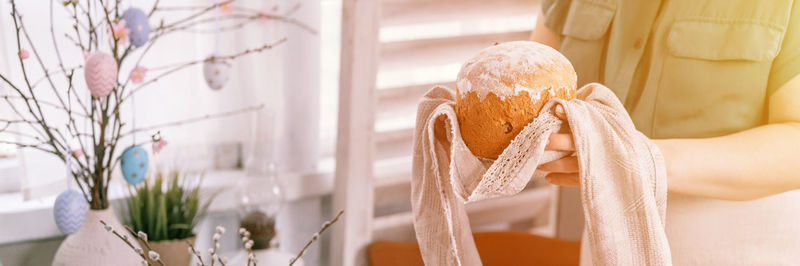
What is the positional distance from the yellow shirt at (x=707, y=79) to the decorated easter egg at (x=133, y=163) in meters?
0.78

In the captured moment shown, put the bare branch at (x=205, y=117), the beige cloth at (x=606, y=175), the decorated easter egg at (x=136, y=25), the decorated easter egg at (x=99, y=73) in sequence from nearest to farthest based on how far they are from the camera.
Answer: the beige cloth at (x=606, y=175)
the decorated easter egg at (x=99, y=73)
the decorated easter egg at (x=136, y=25)
the bare branch at (x=205, y=117)

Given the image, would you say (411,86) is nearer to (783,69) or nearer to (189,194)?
(189,194)

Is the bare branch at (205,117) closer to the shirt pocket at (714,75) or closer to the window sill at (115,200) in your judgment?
the window sill at (115,200)

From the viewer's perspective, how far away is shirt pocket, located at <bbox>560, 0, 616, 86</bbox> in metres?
1.14

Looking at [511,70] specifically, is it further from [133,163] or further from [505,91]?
[133,163]

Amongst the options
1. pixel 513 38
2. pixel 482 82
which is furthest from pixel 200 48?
pixel 482 82

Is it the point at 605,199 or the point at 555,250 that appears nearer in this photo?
the point at 605,199

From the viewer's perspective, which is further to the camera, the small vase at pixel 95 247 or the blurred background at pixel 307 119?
the blurred background at pixel 307 119

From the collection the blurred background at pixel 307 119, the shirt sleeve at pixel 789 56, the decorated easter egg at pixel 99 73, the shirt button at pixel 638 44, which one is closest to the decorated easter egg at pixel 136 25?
the decorated easter egg at pixel 99 73

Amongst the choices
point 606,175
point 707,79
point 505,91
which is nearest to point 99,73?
point 505,91

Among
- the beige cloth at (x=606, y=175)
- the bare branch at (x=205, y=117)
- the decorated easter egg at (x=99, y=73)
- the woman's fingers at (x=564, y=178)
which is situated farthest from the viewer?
the bare branch at (x=205, y=117)

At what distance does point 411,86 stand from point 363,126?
0.52 feet

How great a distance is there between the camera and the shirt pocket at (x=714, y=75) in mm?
957

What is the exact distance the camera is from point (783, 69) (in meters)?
0.94
